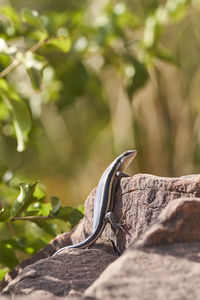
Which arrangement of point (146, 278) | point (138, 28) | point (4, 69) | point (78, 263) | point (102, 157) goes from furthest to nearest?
1. point (102, 157)
2. point (138, 28)
3. point (4, 69)
4. point (78, 263)
5. point (146, 278)

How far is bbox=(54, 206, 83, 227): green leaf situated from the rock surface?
0.05 m

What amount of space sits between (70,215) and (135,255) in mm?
1297

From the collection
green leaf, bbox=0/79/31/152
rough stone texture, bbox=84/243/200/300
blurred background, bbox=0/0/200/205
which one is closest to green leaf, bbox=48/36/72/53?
green leaf, bbox=0/79/31/152

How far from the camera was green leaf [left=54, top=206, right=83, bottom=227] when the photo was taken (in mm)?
3473

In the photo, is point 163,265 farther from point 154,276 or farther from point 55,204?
point 55,204

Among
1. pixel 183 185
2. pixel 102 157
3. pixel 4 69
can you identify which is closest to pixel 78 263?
pixel 183 185

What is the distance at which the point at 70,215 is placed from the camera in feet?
11.6

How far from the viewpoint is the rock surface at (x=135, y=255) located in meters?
2.10

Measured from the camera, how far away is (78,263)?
2844 millimetres

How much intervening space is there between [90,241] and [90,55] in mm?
2778

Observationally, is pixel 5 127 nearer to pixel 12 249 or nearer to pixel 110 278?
pixel 12 249

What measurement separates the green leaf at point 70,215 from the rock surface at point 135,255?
5cm

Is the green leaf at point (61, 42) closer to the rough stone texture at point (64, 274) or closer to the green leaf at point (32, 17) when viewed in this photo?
the green leaf at point (32, 17)

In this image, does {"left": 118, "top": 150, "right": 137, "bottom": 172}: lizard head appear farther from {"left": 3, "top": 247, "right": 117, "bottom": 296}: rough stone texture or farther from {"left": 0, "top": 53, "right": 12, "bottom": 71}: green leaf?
{"left": 0, "top": 53, "right": 12, "bottom": 71}: green leaf
